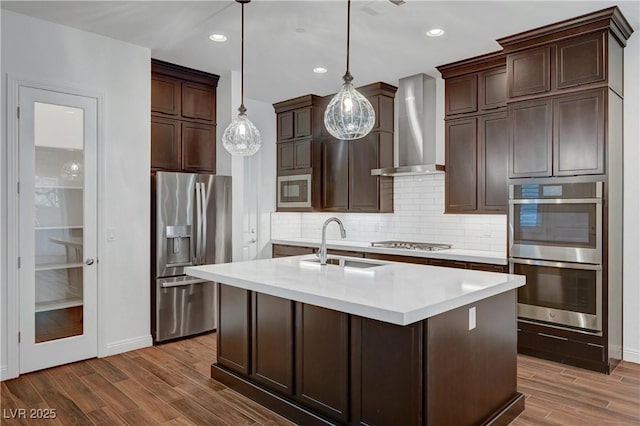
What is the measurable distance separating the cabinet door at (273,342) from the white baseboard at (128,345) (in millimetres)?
1743

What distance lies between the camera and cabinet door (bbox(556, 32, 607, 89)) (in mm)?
3582

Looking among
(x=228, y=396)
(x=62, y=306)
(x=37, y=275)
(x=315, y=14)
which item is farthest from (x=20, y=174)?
(x=315, y=14)

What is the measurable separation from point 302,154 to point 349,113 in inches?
134

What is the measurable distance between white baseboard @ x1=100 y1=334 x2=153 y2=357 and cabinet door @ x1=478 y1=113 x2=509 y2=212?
3712 millimetres

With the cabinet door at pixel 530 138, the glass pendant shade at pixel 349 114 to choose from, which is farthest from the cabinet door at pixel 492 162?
the glass pendant shade at pixel 349 114

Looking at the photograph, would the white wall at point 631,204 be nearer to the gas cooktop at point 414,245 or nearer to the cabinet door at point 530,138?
the cabinet door at point 530,138

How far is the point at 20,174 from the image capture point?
140 inches

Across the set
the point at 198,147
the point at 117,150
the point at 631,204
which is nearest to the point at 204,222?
the point at 198,147

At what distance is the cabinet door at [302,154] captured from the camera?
6.20 metres

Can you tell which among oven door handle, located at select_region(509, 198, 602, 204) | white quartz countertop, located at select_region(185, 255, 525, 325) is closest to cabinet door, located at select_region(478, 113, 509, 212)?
oven door handle, located at select_region(509, 198, 602, 204)

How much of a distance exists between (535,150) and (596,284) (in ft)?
4.10

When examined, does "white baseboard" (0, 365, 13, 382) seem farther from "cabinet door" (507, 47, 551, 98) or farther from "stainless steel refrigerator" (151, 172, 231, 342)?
"cabinet door" (507, 47, 551, 98)

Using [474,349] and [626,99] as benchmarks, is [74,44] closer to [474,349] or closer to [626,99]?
[474,349]

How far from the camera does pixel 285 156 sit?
258 inches
